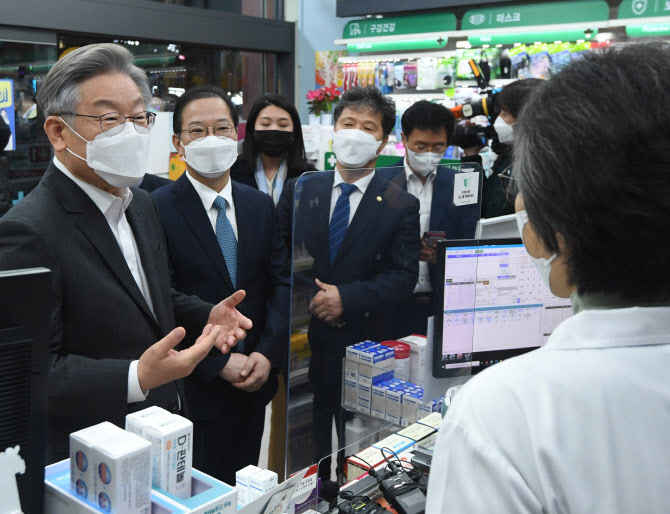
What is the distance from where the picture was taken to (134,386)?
1.61 metres

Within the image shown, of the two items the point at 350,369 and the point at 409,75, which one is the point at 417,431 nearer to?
the point at 350,369

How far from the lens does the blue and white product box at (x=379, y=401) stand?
6.54ft

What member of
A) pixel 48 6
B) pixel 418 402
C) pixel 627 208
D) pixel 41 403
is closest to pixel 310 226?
pixel 418 402

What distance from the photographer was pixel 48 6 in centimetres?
548

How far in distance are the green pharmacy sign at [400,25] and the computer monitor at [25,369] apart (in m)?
7.09

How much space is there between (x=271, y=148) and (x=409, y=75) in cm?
424

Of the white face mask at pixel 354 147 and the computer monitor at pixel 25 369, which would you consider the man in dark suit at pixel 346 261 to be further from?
the computer monitor at pixel 25 369

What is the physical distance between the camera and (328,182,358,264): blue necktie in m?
1.93

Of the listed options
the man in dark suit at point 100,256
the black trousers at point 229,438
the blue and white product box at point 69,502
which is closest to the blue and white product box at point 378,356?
the man in dark suit at point 100,256

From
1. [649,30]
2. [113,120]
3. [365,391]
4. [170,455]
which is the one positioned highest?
[649,30]

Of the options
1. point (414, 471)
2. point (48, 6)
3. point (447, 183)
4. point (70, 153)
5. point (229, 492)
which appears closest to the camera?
point (229, 492)

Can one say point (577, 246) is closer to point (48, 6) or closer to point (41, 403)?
point (41, 403)

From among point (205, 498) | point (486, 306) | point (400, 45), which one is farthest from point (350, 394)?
point (400, 45)

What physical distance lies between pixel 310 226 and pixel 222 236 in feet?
2.38
